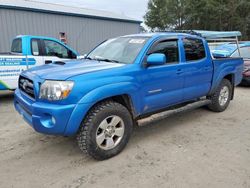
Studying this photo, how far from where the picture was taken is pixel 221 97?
5680 mm

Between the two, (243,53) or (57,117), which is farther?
(243,53)

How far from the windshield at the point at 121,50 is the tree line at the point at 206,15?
28.2 m

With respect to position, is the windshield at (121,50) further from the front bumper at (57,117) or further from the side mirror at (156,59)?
the front bumper at (57,117)

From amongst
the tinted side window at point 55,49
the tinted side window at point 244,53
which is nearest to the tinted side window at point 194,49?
the tinted side window at point 55,49

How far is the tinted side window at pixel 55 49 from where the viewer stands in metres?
7.45

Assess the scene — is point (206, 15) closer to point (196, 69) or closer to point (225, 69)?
point (225, 69)

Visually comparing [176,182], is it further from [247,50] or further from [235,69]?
[247,50]

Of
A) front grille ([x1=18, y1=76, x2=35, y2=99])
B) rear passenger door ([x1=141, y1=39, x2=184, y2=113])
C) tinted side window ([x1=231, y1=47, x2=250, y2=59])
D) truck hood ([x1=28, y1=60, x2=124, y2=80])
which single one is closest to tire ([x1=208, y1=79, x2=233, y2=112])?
rear passenger door ([x1=141, y1=39, x2=184, y2=113])

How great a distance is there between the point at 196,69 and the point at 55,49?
16.1 feet

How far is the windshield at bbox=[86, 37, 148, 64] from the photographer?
387 centimetres

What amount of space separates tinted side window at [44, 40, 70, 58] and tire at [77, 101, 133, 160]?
4853 mm

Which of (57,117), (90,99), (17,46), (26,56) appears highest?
(17,46)

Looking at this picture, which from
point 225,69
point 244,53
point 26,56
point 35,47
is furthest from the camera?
point 244,53

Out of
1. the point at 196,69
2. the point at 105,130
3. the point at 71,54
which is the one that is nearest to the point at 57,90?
the point at 105,130
